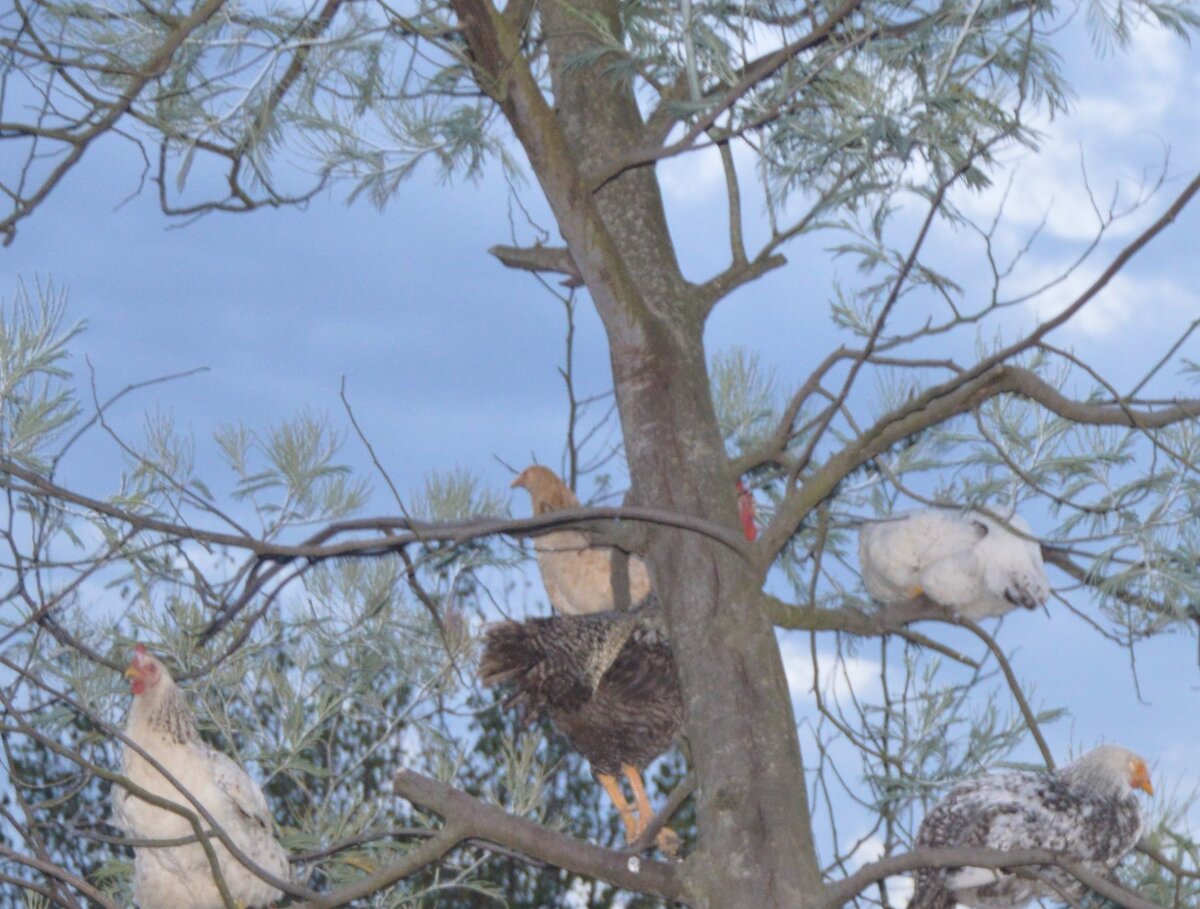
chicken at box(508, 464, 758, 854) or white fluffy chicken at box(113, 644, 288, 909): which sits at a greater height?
chicken at box(508, 464, 758, 854)

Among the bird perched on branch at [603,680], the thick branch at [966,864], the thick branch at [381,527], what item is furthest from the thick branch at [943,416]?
the thick branch at [966,864]

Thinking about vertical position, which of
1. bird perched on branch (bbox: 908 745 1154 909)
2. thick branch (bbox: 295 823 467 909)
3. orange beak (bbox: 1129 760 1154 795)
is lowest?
thick branch (bbox: 295 823 467 909)

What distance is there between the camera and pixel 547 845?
11.5ft

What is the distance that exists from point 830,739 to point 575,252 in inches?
60.0

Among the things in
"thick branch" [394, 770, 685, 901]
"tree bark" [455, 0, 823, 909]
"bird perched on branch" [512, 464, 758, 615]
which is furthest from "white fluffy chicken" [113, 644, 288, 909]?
Answer: "tree bark" [455, 0, 823, 909]

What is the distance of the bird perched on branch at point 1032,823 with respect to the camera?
3852mm

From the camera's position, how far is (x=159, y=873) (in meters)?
4.24

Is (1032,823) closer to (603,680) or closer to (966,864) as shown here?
(966,864)

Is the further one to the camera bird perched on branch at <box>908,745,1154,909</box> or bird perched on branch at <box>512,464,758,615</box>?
bird perched on branch at <box>512,464,758,615</box>

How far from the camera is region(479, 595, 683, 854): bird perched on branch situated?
3.84 metres

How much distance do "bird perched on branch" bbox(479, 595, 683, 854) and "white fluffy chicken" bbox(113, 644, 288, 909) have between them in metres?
0.89

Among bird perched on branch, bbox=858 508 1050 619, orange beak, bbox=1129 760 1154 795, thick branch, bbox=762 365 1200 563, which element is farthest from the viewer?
bird perched on branch, bbox=858 508 1050 619

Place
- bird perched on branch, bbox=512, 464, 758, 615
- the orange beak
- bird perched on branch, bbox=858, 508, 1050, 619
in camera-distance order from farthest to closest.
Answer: bird perched on branch, bbox=512, 464, 758, 615 → bird perched on branch, bbox=858, 508, 1050, 619 → the orange beak

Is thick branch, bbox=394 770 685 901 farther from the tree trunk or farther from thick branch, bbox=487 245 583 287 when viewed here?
thick branch, bbox=487 245 583 287
